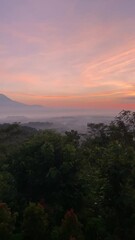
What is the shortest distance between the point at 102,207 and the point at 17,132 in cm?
2779

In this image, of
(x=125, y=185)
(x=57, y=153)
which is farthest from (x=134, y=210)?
(x=57, y=153)

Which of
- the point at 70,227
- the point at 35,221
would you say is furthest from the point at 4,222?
the point at 70,227

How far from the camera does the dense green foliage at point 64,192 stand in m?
17.2

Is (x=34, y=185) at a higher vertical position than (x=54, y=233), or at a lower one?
higher

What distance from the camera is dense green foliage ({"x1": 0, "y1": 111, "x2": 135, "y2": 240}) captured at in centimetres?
1725

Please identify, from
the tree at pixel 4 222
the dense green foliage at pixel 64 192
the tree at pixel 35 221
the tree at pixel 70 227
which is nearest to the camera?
the tree at pixel 70 227

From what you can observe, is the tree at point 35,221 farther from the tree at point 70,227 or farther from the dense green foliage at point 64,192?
the tree at point 70,227

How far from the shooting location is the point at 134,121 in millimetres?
34219

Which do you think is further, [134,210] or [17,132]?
[17,132]

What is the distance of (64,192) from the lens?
20719mm

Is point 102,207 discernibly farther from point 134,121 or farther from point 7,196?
point 134,121

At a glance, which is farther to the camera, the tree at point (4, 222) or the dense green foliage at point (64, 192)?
the dense green foliage at point (64, 192)

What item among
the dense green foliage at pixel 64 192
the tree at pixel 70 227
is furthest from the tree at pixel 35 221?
the tree at pixel 70 227

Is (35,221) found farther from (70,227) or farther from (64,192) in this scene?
(64,192)
